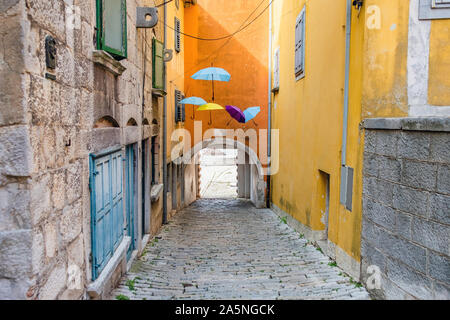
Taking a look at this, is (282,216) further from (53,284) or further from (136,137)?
(53,284)

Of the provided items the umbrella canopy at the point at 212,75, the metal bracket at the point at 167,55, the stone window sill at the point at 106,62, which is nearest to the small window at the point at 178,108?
the umbrella canopy at the point at 212,75

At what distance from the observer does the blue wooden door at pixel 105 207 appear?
3.65 metres

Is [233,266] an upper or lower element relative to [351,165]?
lower

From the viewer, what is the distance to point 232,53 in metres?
12.8

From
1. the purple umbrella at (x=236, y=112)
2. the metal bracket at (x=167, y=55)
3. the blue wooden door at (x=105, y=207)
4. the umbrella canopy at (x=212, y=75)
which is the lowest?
the blue wooden door at (x=105, y=207)

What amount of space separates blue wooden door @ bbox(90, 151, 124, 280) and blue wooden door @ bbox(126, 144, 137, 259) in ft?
2.70

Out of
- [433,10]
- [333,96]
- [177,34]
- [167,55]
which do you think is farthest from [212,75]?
[433,10]

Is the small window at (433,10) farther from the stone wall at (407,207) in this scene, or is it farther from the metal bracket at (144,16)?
the metal bracket at (144,16)

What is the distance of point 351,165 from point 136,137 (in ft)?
10.9

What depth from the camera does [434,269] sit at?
338cm

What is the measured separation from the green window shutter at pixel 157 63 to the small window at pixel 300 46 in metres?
3.15

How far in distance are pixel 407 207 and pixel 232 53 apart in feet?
33.1

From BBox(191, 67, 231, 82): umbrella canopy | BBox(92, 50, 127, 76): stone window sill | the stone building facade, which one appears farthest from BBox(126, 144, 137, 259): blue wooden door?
BBox(191, 67, 231, 82): umbrella canopy
